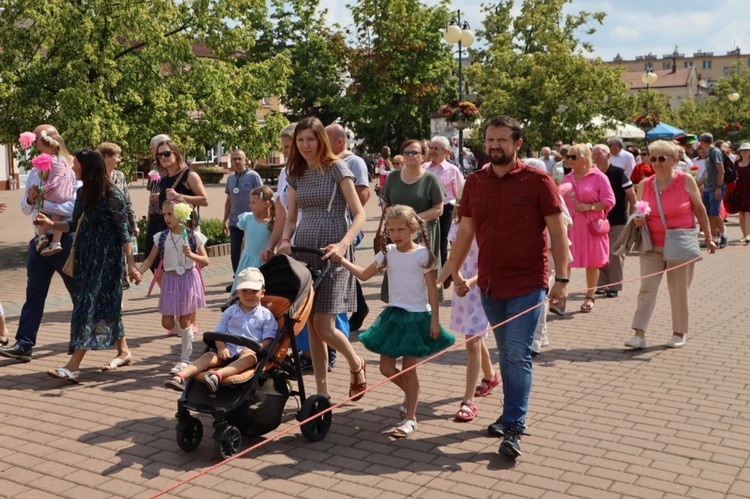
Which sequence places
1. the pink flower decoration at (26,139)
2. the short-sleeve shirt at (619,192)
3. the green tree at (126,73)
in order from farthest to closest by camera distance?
the green tree at (126,73) → the short-sleeve shirt at (619,192) → the pink flower decoration at (26,139)

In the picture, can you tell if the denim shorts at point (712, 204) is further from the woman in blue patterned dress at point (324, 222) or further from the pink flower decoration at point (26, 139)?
the pink flower decoration at point (26, 139)

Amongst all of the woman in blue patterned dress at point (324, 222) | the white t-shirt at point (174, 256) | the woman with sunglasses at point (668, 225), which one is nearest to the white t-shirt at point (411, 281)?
the woman in blue patterned dress at point (324, 222)

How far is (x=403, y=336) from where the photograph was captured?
5781 millimetres

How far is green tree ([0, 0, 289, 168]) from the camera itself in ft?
53.1

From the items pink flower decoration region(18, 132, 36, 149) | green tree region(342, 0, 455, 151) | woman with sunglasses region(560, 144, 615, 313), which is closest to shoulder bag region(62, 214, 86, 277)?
pink flower decoration region(18, 132, 36, 149)

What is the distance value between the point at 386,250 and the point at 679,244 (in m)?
3.60

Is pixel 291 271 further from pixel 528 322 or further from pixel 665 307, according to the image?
pixel 665 307

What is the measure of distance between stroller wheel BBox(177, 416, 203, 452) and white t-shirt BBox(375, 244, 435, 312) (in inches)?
57.1

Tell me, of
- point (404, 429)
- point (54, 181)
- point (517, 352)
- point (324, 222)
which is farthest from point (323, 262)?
point (54, 181)

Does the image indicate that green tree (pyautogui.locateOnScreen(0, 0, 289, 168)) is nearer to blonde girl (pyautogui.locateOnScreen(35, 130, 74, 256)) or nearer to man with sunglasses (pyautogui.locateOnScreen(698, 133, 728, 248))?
blonde girl (pyautogui.locateOnScreen(35, 130, 74, 256))

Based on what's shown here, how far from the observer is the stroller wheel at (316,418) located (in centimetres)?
559

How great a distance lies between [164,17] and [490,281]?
13.4 meters

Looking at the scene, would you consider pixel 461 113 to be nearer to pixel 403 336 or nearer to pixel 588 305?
pixel 588 305

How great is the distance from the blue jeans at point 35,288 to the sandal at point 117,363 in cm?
81
